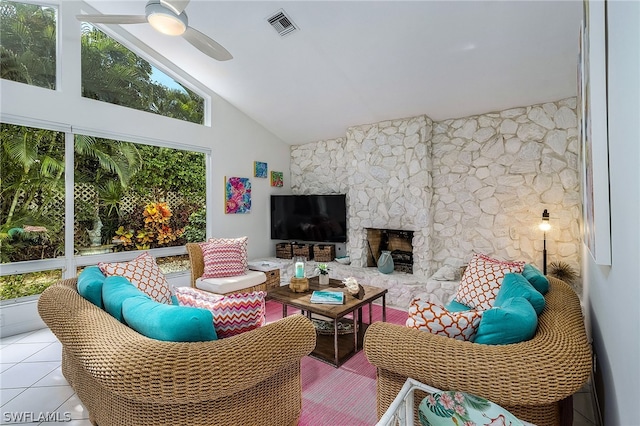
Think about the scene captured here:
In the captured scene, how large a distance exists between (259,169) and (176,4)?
3.28 meters

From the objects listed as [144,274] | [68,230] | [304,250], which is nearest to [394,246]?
[304,250]

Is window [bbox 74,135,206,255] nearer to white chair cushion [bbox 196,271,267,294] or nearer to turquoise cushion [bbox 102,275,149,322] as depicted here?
white chair cushion [bbox 196,271,267,294]

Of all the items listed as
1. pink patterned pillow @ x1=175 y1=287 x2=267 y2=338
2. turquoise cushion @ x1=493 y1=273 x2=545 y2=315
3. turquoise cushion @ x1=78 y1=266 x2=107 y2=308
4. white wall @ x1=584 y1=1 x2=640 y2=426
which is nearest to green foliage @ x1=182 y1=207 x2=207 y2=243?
turquoise cushion @ x1=78 y1=266 x2=107 y2=308

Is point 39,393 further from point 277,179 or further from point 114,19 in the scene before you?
point 277,179

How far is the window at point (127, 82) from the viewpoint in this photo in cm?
360

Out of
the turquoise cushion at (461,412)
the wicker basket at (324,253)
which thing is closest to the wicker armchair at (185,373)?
the turquoise cushion at (461,412)

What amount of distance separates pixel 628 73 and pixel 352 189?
12.8 ft

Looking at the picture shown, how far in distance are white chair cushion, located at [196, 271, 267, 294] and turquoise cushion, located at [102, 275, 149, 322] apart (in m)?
1.54

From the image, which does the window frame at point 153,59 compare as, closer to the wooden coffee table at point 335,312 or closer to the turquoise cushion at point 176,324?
the wooden coffee table at point 335,312

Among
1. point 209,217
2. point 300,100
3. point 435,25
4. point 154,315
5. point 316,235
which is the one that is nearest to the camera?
point 154,315

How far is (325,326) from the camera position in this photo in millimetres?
3084

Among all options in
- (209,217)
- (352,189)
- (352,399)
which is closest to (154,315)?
(352,399)

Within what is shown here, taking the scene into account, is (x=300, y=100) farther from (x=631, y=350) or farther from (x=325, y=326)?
(x=631, y=350)

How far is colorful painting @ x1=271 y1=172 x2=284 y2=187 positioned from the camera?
218 inches
